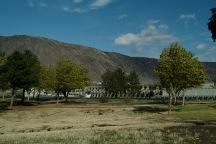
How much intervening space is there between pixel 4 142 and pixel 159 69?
44766mm

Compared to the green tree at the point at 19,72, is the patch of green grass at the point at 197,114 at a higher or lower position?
lower

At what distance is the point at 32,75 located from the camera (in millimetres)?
97938

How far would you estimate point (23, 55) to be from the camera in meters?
99.0

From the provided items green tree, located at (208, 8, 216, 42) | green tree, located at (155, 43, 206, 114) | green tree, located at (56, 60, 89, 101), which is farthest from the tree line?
green tree, located at (208, 8, 216, 42)

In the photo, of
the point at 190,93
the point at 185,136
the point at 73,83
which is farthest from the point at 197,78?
the point at 190,93

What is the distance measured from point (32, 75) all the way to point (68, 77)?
70.3 feet

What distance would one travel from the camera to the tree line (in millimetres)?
94562

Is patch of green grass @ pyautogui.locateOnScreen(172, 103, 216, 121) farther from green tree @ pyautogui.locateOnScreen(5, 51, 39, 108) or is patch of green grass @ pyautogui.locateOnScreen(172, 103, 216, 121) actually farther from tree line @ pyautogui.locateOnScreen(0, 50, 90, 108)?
green tree @ pyautogui.locateOnScreen(5, 51, 39, 108)

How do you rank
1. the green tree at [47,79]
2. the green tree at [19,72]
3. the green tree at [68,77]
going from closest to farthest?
1. the green tree at [19,72]
2. the green tree at [68,77]
3. the green tree at [47,79]

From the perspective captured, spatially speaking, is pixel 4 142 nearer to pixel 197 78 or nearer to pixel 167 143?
pixel 167 143

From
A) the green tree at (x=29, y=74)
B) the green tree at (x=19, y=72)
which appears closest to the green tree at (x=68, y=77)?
the green tree at (x=29, y=74)

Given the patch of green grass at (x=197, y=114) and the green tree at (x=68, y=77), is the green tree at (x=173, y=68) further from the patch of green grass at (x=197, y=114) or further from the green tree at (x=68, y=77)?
the green tree at (x=68, y=77)

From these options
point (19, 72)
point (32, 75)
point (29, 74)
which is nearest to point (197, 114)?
point (19, 72)

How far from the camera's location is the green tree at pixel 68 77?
11819 centimetres
